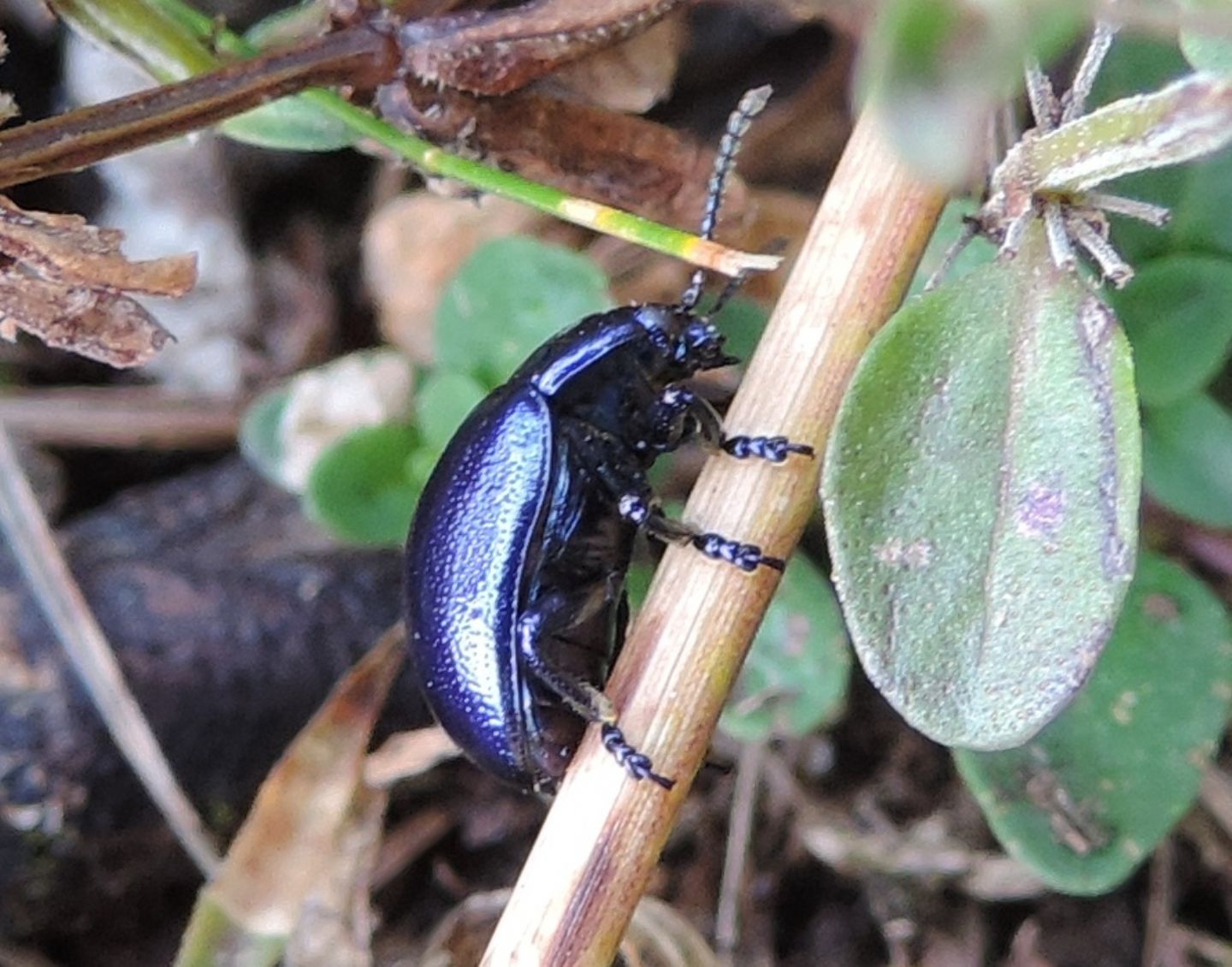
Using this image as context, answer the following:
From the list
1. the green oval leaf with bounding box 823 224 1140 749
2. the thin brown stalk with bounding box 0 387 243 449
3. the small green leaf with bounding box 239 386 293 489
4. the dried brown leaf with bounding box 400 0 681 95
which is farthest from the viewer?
the thin brown stalk with bounding box 0 387 243 449

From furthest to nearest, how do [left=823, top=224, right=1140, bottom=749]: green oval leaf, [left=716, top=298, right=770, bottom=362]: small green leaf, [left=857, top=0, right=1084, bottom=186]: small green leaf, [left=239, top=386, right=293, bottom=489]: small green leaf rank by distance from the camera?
[left=239, top=386, right=293, bottom=489]: small green leaf < [left=716, top=298, right=770, bottom=362]: small green leaf < [left=823, top=224, right=1140, bottom=749]: green oval leaf < [left=857, top=0, right=1084, bottom=186]: small green leaf

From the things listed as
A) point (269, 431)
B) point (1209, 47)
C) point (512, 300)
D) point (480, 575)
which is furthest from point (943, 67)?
point (269, 431)

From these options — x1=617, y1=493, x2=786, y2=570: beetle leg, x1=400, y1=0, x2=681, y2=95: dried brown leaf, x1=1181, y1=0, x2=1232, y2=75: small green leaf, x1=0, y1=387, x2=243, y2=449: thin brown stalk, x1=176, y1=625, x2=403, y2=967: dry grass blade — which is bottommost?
x1=176, y1=625, x2=403, y2=967: dry grass blade

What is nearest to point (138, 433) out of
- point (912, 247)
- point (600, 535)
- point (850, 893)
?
point (600, 535)

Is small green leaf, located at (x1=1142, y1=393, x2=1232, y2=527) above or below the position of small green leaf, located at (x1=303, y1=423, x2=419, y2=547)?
above

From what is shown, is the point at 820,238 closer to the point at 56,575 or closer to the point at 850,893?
the point at 850,893

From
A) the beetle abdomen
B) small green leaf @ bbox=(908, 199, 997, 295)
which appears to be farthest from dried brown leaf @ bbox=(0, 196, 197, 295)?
small green leaf @ bbox=(908, 199, 997, 295)

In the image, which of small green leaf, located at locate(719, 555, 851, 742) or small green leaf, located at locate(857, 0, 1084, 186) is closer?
small green leaf, located at locate(857, 0, 1084, 186)

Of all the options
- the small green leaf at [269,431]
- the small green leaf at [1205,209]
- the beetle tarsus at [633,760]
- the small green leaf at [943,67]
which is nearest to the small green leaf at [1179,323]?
the small green leaf at [1205,209]

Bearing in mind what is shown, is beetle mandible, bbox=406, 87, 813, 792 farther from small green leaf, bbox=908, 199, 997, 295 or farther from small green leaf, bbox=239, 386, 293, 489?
small green leaf, bbox=239, 386, 293, 489
